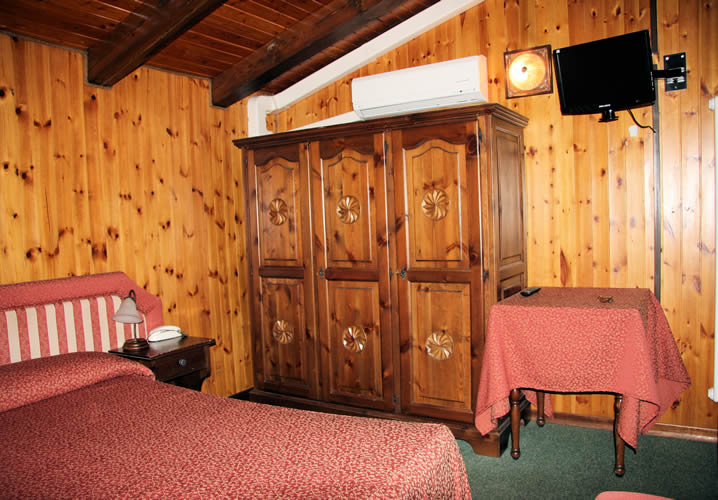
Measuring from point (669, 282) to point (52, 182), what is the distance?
3.38m

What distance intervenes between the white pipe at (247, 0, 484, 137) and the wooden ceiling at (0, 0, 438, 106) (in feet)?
0.19

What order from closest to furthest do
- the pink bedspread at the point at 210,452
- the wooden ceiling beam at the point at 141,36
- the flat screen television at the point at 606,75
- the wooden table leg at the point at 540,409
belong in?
1. the pink bedspread at the point at 210,452
2. the wooden ceiling beam at the point at 141,36
3. the flat screen television at the point at 606,75
4. the wooden table leg at the point at 540,409

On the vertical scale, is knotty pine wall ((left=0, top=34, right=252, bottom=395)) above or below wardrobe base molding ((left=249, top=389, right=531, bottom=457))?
above

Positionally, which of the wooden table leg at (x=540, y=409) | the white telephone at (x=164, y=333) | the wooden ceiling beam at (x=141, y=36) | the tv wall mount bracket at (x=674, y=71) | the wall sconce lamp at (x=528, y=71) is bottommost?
the wooden table leg at (x=540, y=409)

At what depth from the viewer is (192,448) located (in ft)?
5.01

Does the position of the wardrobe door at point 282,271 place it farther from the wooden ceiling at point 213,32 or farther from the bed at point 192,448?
the bed at point 192,448

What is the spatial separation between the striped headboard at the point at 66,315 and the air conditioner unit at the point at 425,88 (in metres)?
1.82

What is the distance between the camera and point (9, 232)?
2621 millimetres

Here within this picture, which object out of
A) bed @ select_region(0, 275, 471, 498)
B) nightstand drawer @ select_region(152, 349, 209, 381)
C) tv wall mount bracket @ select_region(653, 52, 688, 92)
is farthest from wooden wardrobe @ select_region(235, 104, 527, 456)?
bed @ select_region(0, 275, 471, 498)

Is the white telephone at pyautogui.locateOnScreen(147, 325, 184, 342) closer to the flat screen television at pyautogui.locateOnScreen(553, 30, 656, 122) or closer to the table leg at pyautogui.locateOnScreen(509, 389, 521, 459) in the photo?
the table leg at pyautogui.locateOnScreen(509, 389, 521, 459)

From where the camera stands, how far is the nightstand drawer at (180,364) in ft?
9.11

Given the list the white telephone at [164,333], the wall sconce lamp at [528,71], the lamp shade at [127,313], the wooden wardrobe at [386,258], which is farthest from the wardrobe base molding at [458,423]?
the wall sconce lamp at [528,71]

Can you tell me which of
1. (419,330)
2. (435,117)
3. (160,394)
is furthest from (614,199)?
(160,394)

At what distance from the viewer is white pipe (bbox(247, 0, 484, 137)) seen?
332 centimetres
